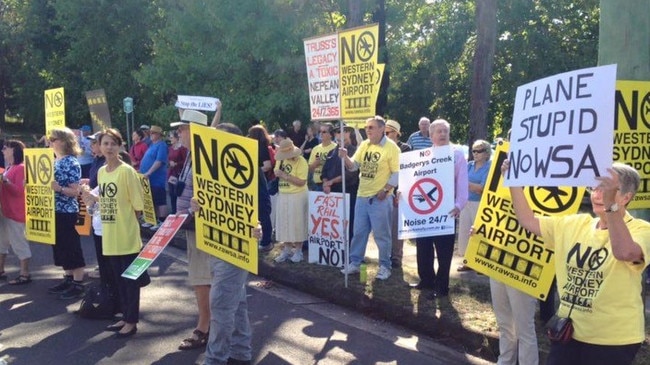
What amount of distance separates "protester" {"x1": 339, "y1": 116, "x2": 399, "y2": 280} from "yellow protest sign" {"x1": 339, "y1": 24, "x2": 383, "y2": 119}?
0.27 metres

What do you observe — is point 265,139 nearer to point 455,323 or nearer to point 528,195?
point 455,323

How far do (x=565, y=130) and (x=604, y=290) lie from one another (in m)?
0.87

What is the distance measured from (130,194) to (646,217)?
4.83 metres

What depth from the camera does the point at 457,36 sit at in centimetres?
2511

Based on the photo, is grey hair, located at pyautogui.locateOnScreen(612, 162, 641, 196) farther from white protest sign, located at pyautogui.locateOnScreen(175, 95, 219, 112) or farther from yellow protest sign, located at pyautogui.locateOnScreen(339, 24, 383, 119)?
white protest sign, located at pyautogui.locateOnScreen(175, 95, 219, 112)

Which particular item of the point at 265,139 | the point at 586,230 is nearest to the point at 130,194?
the point at 265,139

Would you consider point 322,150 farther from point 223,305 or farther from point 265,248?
point 223,305

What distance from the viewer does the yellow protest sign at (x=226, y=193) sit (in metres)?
5.57

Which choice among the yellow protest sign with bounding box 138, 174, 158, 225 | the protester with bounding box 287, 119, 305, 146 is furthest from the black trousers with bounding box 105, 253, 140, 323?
the protester with bounding box 287, 119, 305, 146

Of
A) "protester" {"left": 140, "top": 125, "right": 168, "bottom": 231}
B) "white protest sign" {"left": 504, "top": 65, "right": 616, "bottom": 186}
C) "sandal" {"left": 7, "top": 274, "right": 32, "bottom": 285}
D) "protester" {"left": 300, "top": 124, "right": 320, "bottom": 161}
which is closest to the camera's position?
"white protest sign" {"left": 504, "top": 65, "right": 616, "bottom": 186}

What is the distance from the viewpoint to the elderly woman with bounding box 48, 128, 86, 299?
7957 millimetres

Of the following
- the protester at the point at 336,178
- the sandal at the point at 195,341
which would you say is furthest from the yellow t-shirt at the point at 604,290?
the protester at the point at 336,178

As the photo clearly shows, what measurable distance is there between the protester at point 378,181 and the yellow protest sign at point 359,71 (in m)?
0.27

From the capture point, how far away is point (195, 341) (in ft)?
20.8
